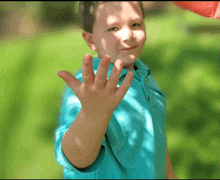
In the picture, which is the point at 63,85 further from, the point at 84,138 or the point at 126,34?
the point at 84,138

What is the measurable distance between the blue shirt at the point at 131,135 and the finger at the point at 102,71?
0.22 metres

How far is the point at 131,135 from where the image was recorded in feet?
3.11

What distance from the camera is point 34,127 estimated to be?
235 centimetres

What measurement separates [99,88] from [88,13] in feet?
1.37

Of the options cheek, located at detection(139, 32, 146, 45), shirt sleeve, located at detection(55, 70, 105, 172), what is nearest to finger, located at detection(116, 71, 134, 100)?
shirt sleeve, located at detection(55, 70, 105, 172)

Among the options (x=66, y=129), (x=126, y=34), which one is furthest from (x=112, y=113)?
(x=126, y=34)

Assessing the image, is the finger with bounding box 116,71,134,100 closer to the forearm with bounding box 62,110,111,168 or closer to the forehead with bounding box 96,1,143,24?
the forearm with bounding box 62,110,111,168

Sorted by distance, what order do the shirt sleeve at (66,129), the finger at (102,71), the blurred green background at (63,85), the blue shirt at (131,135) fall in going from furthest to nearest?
1. the blurred green background at (63,85)
2. the blue shirt at (131,135)
3. the shirt sleeve at (66,129)
4. the finger at (102,71)

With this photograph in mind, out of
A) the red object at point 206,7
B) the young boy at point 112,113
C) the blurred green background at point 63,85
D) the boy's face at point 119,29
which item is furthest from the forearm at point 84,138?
the blurred green background at point 63,85

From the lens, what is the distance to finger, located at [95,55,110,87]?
62 centimetres

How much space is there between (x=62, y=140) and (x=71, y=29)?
129 inches

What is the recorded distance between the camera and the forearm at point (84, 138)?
0.70m

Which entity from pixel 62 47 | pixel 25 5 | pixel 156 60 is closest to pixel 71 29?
pixel 62 47

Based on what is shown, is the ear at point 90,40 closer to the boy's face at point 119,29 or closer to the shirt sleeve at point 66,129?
the boy's face at point 119,29
